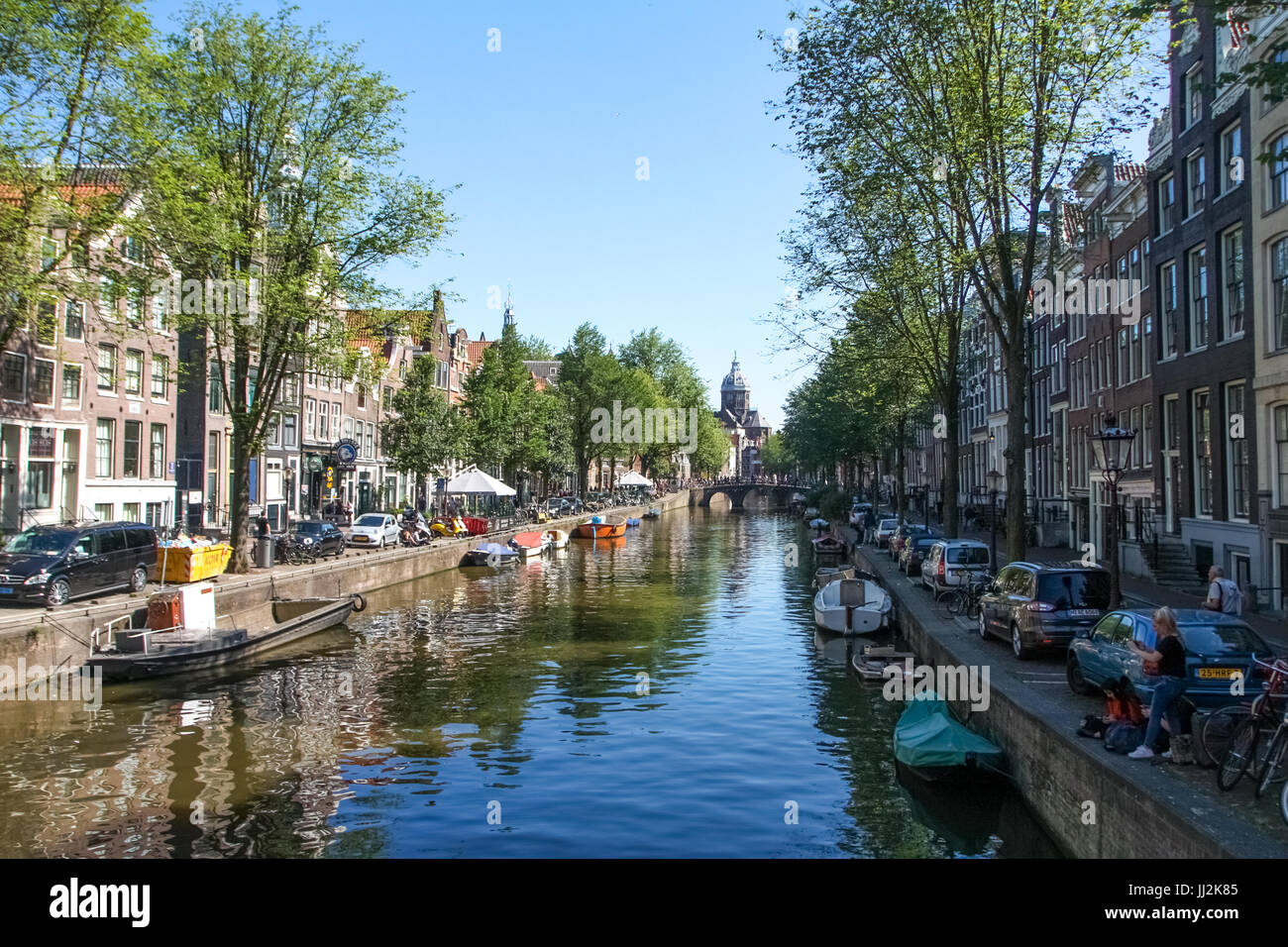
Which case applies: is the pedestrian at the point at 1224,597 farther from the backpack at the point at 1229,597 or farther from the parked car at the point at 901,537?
the parked car at the point at 901,537

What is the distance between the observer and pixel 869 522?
63219 mm

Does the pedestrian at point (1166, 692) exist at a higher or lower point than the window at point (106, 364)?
lower

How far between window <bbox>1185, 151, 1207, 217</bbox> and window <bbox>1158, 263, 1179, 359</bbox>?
6.99 feet

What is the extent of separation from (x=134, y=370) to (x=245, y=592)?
51.5 feet

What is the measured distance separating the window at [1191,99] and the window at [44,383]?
36594 mm

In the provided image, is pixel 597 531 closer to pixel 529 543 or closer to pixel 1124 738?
pixel 529 543

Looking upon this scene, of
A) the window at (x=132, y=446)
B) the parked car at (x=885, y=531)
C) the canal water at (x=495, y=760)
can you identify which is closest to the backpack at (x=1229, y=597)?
the canal water at (x=495, y=760)

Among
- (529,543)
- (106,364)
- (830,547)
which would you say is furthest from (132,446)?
(830,547)

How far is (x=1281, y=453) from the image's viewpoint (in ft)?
78.6

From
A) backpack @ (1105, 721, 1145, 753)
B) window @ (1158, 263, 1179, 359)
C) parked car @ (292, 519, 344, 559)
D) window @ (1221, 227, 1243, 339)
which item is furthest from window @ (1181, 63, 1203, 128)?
parked car @ (292, 519, 344, 559)

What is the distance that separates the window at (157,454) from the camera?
136ft

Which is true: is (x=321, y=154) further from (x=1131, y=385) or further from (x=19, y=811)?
(x=1131, y=385)
